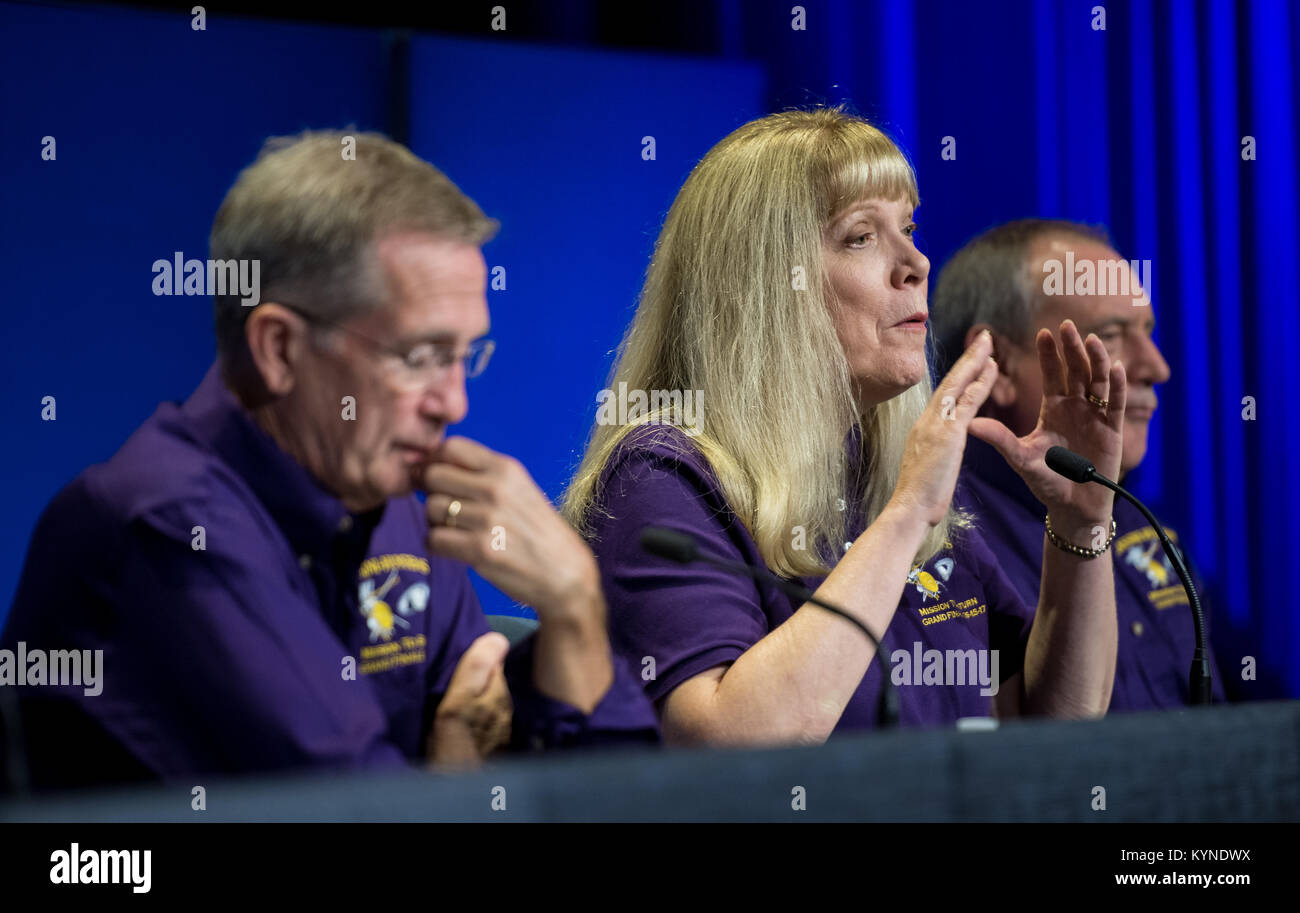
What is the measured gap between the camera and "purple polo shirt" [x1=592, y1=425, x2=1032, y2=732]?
1460mm

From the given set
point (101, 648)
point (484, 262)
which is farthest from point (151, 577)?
point (484, 262)

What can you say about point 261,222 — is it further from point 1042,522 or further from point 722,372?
point 1042,522

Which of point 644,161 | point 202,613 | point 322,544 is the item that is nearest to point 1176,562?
point 322,544

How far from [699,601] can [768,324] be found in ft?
1.31

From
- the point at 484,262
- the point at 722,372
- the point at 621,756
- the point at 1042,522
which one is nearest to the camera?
the point at 621,756

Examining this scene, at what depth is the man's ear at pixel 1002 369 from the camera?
2309mm

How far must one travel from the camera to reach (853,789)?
810 mm

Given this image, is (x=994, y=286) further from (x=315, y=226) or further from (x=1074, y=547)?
(x=315, y=226)

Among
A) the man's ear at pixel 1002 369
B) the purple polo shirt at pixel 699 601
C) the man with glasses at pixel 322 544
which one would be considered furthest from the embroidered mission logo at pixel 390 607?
the man's ear at pixel 1002 369

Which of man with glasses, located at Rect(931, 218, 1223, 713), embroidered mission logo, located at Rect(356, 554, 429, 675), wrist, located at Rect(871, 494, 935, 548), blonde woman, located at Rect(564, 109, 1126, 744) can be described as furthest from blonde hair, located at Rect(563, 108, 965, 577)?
man with glasses, located at Rect(931, 218, 1223, 713)

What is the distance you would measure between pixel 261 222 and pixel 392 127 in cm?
157

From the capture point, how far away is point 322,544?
1.18 metres

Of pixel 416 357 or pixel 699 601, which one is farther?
pixel 699 601

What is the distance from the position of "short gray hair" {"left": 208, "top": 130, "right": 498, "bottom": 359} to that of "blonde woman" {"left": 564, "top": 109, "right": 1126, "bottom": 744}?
1.57ft
